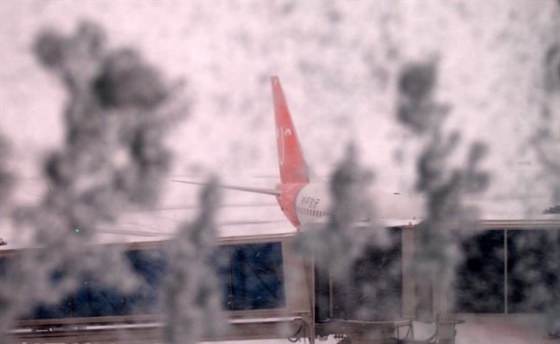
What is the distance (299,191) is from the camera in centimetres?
500

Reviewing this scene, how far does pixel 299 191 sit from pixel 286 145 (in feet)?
2.23

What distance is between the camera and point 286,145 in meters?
4.43

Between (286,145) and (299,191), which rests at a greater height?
(286,145)

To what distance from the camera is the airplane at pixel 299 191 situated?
8.02 ft

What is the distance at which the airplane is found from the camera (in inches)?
96.3

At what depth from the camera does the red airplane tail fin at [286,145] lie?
3.03m

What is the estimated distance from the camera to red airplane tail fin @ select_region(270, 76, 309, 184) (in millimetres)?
3025

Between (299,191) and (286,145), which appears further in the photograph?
(299,191)

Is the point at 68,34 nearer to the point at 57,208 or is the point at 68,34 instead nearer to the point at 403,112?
the point at 57,208

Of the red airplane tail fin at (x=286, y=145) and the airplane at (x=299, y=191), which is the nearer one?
the airplane at (x=299, y=191)

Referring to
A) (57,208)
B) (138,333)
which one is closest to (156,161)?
(57,208)

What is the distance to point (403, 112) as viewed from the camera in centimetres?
212

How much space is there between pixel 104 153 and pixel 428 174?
3.52ft

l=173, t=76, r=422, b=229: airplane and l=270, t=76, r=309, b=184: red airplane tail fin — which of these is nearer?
l=173, t=76, r=422, b=229: airplane
